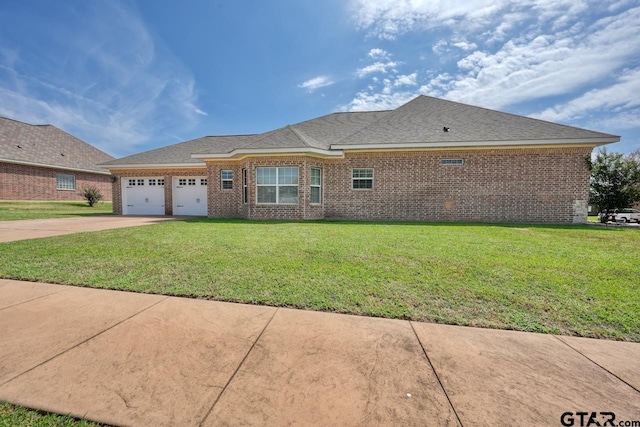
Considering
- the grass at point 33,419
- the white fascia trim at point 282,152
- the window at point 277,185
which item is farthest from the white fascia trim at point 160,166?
the grass at point 33,419

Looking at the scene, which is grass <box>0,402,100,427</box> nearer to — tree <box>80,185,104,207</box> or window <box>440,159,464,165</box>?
window <box>440,159,464,165</box>

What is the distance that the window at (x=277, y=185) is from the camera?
11828 millimetres

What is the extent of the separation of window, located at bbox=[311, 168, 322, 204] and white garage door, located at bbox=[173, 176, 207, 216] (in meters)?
7.11

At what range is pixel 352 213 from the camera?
12.9 meters

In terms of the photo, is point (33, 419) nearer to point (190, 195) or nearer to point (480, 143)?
point (480, 143)

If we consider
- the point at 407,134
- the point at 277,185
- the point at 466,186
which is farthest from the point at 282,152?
the point at 466,186

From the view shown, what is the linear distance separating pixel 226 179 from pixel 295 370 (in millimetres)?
13144

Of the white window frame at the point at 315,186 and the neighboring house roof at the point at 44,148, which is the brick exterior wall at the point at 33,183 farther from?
the white window frame at the point at 315,186

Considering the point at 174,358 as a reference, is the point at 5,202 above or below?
above

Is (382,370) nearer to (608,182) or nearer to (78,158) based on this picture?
(608,182)

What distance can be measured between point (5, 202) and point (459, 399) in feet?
92.4

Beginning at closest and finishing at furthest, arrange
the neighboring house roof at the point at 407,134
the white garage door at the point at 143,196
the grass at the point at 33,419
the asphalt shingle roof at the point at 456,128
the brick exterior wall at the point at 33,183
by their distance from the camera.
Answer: the grass at the point at 33,419
the neighboring house roof at the point at 407,134
the asphalt shingle roof at the point at 456,128
the white garage door at the point at 143,196
the brick exterior wall at the point at 33,183

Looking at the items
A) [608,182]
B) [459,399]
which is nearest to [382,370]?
[459,399]

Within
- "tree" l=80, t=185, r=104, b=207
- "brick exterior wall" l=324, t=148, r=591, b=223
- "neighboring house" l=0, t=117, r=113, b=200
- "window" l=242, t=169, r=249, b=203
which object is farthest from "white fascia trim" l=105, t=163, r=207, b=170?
"tree" l=80, t=185, r=104, b=207
